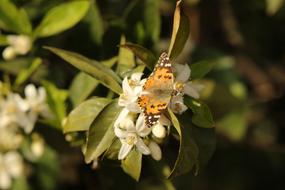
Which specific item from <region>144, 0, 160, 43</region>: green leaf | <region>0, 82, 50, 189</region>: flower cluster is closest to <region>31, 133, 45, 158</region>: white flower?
<region>0, 82, 50, 189</region>: flower cluster

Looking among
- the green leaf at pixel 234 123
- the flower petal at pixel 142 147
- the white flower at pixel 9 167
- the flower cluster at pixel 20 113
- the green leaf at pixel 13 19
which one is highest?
the green leaf at pixel 13 19

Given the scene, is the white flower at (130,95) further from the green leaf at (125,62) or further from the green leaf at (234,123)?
the green leaf at (234,123)

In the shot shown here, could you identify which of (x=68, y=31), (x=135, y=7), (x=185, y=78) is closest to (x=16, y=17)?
(x=68, y=31)

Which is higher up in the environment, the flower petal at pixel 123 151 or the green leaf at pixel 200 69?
the green leaf at pixel 200 69

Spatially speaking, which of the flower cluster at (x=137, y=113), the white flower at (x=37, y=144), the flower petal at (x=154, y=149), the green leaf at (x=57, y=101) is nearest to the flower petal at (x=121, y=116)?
the flower cluster at (x=137, y=113)

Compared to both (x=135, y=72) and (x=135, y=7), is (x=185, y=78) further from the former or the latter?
(x=135, y=7)
